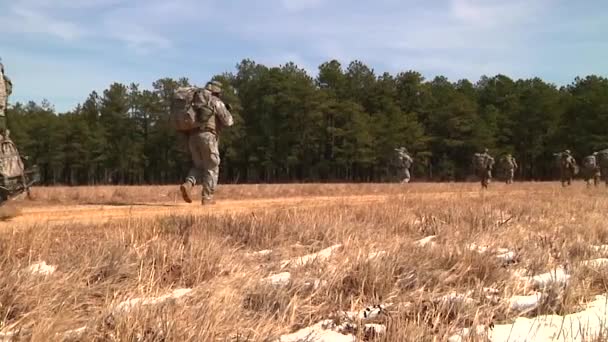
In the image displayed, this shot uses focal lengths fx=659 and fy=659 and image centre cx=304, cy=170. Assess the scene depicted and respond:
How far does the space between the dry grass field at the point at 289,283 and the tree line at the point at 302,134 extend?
76725mm

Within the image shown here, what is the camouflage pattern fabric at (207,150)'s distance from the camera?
41.4ft

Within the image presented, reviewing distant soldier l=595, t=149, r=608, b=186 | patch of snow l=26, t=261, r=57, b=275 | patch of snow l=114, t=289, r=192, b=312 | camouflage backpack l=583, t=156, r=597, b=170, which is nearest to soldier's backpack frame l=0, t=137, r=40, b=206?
patch of snow l=26, t=261, r=57, b=275

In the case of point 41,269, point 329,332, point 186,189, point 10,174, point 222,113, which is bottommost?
point 329,332

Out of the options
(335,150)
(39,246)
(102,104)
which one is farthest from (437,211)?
(102,104)

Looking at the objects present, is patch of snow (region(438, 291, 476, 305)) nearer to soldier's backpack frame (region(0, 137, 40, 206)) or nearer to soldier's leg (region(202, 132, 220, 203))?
soldier's backpack frame (region(0, 137, 40, 206))

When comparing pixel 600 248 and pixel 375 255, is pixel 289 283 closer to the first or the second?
pixel 375 255

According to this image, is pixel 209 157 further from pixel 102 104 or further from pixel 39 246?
pixel 102 104

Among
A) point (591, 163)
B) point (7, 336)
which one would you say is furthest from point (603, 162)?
point (7, 336)

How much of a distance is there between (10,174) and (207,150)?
12.7ft

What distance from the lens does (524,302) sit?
5.51m

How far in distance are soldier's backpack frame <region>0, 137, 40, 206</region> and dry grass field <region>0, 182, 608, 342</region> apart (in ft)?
10.1

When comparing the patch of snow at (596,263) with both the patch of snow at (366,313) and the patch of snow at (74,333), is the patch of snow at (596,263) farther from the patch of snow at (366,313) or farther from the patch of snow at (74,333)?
the patch of snow at (74,333)

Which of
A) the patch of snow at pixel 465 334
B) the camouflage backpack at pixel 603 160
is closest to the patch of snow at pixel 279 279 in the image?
the patch of snow at pixel 465 334

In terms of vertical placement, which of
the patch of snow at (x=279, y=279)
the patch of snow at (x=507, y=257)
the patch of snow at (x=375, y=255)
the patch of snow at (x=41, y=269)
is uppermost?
the patch of snow at (x=41, y=269)
